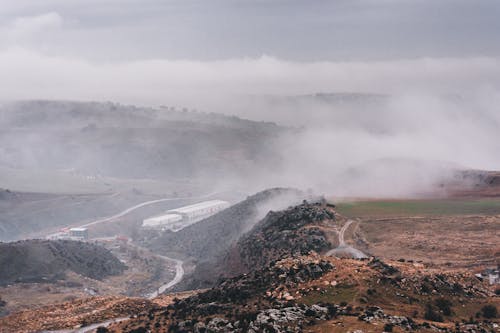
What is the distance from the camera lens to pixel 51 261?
173000 millimetres

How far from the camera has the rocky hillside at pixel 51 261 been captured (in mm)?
163000

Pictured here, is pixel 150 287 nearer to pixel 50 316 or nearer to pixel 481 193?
pixel 50 316

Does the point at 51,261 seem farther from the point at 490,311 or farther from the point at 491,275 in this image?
the point at 490,311

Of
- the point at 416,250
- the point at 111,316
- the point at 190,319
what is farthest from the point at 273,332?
the point at 416,250

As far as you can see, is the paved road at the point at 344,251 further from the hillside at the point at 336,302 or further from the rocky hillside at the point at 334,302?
the rocky hillside at the point at 334,302

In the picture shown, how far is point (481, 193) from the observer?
5763 inches

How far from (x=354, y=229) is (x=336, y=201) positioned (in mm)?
37730

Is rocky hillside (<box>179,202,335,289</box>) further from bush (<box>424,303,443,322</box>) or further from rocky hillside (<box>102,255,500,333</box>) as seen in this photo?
bush (<box>424,303,443,322</box>)

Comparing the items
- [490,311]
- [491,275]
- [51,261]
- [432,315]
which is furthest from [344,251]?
[51,261]

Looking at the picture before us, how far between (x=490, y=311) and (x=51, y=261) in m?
132

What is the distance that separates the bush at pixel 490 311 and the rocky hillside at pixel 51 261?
399 feet

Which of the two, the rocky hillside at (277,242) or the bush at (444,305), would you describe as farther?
the rocky hillside at (277,242)

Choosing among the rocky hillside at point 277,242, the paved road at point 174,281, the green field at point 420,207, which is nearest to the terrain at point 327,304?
the rocky hillside at point 277,242

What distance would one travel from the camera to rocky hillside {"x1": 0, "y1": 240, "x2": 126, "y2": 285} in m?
163
